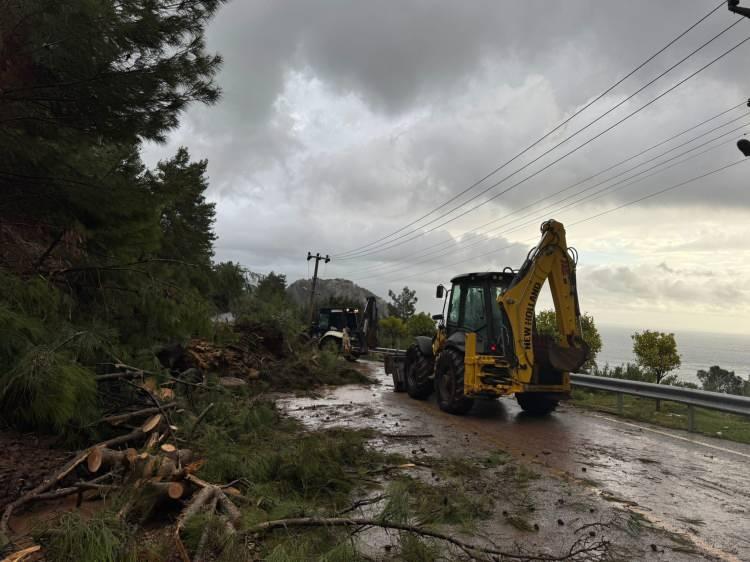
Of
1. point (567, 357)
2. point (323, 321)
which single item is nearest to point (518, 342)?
point (567, 357)

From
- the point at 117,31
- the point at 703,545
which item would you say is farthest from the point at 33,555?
the point at 117,31

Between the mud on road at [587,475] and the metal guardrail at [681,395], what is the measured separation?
56 cm

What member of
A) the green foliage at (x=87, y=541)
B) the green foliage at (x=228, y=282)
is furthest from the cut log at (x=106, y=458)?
the green foliage at (x=228, y=282)

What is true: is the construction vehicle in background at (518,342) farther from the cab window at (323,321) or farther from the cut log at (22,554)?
the cab window at (323,321)

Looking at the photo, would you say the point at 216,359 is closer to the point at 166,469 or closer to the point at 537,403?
the point at 537,403

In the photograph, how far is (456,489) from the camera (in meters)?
4.81

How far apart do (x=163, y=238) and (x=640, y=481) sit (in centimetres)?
698

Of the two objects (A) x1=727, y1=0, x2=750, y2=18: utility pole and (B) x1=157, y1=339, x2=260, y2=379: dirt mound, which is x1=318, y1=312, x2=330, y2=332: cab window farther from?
(A) x1=727, y1=0, x2=750, y2=18: utility pole

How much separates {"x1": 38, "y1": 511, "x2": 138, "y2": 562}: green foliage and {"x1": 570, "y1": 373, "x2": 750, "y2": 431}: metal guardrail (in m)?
8.11

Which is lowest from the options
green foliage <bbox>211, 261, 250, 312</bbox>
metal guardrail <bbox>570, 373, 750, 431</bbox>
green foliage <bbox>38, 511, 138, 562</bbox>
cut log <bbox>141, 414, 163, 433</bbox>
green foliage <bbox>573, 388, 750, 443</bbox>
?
green foliage <bbox>38, 511, 138, 562</bbox>

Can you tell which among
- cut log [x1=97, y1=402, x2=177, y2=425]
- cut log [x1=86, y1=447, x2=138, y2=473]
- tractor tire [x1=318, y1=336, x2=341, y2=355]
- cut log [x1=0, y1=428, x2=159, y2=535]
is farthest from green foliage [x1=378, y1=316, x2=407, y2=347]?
cut log [x1=0, y1=428, x2=159, y2=535]

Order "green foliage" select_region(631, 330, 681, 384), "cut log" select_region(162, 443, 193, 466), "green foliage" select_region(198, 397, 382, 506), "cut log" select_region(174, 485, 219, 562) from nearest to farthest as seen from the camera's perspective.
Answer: "cut log" select_region(174, 485, 219, 562), "cut log" select_region(162, 443, 193, 466), "green foliage" select_region(198, 397, 382, 506), "green foliage" select_region(631, 330, 681, 384)

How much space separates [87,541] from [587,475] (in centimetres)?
472

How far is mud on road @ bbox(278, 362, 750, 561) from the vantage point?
3.89 metres
